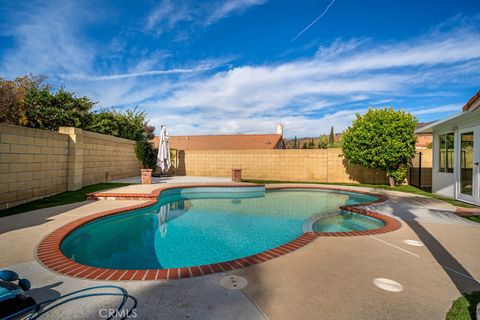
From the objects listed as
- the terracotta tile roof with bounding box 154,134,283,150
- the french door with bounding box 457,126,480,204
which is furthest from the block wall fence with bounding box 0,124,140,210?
the terracotta tile roof with bounding box 154,134,283,150

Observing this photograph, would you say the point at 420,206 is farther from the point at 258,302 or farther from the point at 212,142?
the point at 212,142

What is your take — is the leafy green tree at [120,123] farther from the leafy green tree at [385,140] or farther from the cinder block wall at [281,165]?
the leafy green tree at [385,140]

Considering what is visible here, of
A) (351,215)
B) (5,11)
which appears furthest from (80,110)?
(351,215)


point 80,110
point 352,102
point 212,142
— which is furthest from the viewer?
point 212,142

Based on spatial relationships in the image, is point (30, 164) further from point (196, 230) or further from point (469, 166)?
point (469, 166)

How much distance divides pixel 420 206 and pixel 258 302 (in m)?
7.97

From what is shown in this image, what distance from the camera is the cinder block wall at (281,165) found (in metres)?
15.6

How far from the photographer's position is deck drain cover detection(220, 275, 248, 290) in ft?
8.73

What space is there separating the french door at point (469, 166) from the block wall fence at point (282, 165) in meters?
5.74

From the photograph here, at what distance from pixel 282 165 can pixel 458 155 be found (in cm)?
940

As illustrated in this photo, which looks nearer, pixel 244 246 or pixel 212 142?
pixel 244 246

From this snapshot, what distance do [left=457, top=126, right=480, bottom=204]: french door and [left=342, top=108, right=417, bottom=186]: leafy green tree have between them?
11.3ft

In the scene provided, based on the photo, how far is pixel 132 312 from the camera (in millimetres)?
2203

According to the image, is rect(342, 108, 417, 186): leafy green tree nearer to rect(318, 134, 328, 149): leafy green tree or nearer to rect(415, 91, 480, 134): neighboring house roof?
rect(415, 91, 480, 134): neighboring house roof
